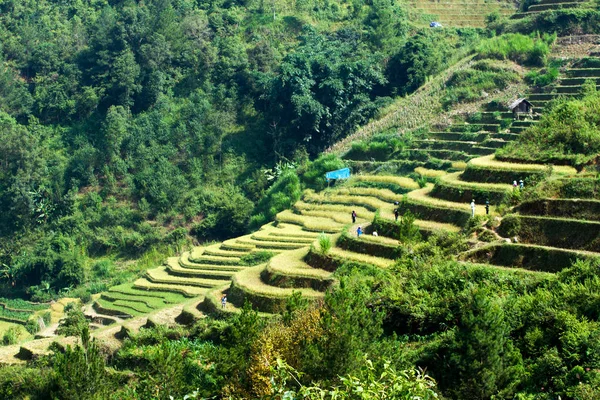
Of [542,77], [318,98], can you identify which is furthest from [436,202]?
[318,98]

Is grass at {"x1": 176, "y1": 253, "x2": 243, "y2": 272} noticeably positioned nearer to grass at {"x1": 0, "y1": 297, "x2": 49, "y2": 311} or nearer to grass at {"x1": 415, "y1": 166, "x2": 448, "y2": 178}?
grass at {"x1": 0, "y1": 297, "x2": 49, "y2": 311}

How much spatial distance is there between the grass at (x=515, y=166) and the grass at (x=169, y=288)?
10777 millimetres

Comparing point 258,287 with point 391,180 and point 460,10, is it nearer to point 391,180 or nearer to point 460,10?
point 391,180

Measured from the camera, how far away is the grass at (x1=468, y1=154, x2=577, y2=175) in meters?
27.4

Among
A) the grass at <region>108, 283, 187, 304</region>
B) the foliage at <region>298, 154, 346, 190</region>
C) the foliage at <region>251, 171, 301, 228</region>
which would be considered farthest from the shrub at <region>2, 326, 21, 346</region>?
the foliage at <region>298, 154, 346, 190</region>

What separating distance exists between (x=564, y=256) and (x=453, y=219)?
4985mm

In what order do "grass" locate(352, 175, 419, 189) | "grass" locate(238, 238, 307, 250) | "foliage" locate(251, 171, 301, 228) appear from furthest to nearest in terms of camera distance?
"foliage" locate(251, 171, 301, 228)
"grass" locate(352, 175, 419, 189)
"grass" locate(238, 238, 307, 250)

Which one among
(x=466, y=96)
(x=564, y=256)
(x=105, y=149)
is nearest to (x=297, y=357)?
(x=564, y=256)

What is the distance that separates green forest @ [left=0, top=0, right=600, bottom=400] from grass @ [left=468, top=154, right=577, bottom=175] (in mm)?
164

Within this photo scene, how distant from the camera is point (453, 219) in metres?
27.5

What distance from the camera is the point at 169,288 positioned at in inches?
1417

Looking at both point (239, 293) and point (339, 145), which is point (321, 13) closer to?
point (339, 145)

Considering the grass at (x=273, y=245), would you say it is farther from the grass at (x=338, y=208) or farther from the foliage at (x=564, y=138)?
the foliage at (x=564, y=138)

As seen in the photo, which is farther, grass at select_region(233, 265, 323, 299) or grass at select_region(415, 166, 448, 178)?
grass at select_region(415, 166, 448, 178)
